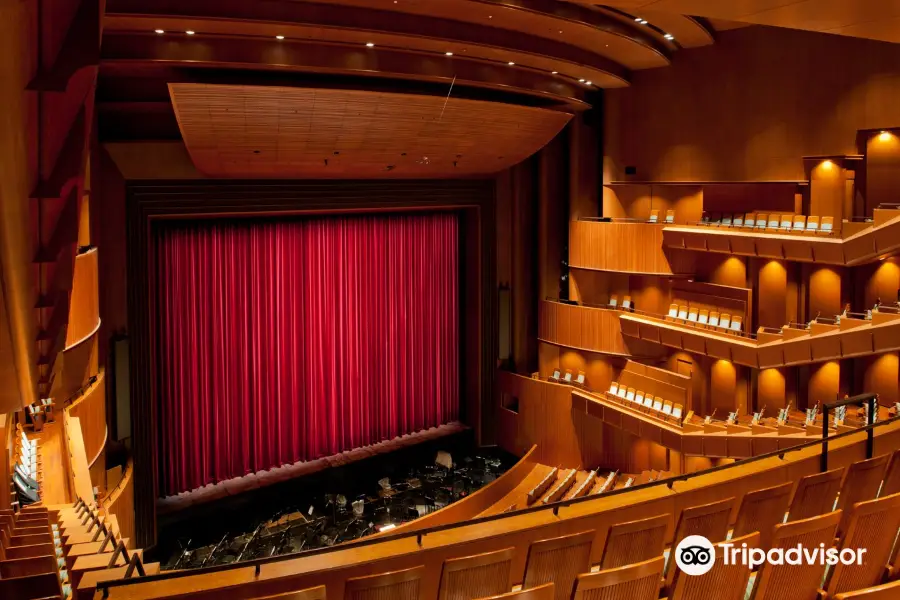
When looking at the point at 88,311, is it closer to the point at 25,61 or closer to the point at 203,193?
the point at 203,193

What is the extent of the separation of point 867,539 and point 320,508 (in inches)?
265

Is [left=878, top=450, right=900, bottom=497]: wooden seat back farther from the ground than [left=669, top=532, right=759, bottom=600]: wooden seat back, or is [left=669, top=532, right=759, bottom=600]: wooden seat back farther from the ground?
[left=878, top=450, right=900, bottom=497]: wooden seat back

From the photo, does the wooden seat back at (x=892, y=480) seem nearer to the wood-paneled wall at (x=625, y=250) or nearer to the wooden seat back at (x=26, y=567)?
the wooden seat back at (x=26, y=567)

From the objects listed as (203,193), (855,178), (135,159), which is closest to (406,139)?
(203,193)

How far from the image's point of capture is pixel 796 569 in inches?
93.0

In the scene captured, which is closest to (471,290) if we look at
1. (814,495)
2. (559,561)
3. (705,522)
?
(814,495)

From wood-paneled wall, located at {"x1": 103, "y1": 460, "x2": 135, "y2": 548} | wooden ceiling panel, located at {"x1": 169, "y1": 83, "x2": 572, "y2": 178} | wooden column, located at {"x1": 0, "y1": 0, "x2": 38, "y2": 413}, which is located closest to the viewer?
wooden column, located at {"x1": 0, "y1": 0, "x2": 38, "y2": 413}

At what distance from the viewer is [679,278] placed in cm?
942

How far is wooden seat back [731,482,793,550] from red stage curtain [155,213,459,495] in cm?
656

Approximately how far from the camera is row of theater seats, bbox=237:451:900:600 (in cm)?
219

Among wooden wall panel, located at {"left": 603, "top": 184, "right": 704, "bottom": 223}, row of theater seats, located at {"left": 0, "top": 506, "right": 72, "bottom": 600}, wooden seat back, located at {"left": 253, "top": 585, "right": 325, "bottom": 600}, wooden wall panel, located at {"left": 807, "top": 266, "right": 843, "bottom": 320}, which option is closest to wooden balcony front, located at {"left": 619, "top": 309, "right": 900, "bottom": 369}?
wooden wall panel, located at {"left": 807, "top": 266, "right": 843, "bottom": 320}

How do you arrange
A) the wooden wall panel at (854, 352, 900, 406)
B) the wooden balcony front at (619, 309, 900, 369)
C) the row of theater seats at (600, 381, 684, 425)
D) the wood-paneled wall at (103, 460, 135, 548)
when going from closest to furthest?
the wood-paneled wall at (103, 460, 135, 548) → the wooden balcony front at (619, 309, 900, 369) → the wooden wall panel at (854, 352, 900, 406) → the row of theater seats at (600, 381, 684, 425)

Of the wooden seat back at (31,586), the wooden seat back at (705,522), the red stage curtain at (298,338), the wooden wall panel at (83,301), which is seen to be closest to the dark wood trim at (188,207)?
the red stage curtain at (298,338)

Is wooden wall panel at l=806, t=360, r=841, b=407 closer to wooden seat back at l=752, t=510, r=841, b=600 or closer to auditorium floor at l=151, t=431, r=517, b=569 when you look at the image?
auditorium floor at l=151, t=431, r=517, b=569
